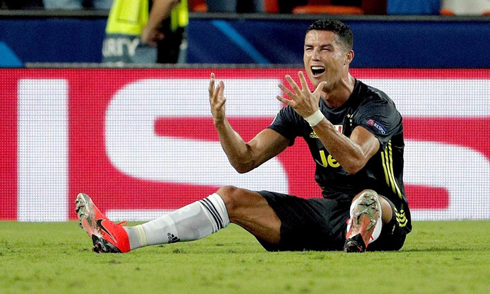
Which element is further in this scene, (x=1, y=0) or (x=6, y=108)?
(x=1, y=0)

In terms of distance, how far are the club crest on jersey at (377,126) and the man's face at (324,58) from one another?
0.35 meters

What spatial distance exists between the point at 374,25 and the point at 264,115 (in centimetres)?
150

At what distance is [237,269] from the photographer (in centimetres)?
438

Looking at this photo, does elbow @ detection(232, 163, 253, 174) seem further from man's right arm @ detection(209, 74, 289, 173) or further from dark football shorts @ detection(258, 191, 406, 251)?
dark football shorts @ detection(258, 191, 406, 251)

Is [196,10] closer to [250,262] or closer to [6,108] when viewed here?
[6,108]

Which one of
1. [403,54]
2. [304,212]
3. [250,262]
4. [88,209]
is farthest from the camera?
[403,54]

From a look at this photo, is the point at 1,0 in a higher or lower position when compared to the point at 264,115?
higher

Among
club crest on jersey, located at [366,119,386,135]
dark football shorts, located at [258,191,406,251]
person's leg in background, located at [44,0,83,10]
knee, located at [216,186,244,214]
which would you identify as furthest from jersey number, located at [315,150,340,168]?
person's leg in background, located at [44,0,83,10]

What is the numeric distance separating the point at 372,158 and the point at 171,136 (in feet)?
10.9

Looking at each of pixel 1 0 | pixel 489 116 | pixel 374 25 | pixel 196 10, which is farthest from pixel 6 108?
pixel 489 116

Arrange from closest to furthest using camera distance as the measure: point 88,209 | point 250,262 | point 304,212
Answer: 1. point 250,262
2. point 88,209
3. point 304,212

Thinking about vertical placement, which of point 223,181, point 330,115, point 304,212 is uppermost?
point 330,115

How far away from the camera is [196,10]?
9344 millimetres

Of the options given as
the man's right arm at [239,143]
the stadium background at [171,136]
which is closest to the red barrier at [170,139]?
the stadium background at [171,136]
